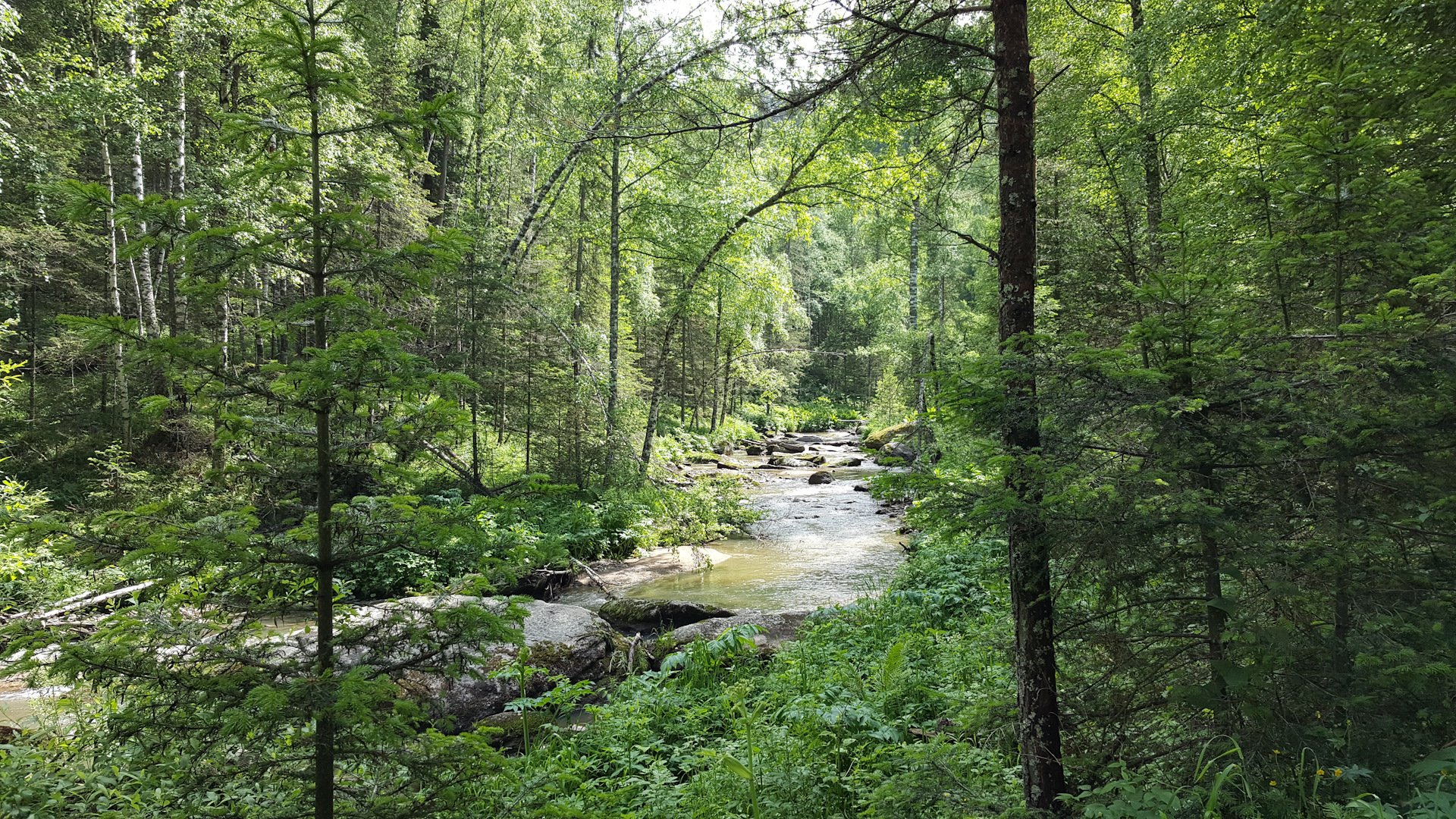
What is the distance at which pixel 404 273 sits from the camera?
9.44ft

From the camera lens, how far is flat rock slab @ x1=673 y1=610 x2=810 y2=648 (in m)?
7.56

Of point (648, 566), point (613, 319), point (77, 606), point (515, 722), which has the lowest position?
point (648, 566)

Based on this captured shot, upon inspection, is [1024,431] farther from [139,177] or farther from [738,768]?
[139,177]

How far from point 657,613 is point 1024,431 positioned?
6.92 meters

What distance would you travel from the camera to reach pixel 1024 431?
327cm

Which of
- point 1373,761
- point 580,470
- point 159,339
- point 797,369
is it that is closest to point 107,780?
point 159,339

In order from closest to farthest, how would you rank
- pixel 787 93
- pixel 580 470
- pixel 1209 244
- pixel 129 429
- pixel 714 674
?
pixel 1209 244
pixel 787 93
pixel 714 674
pixel 129 429
pixel 580 470

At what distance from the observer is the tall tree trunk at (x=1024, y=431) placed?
121 inches

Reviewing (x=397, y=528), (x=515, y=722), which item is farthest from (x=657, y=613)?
(x=397, y=528)

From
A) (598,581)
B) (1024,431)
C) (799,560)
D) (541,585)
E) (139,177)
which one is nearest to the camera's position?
(1024,431)

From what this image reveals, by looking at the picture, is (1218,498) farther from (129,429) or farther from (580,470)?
(129,429)

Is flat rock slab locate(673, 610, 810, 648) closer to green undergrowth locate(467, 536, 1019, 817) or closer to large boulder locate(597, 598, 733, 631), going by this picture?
large boulder locate(597, 598, 733, 631)

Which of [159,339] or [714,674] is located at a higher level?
[159,339]

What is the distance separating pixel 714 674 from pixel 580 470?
8.59 meters
